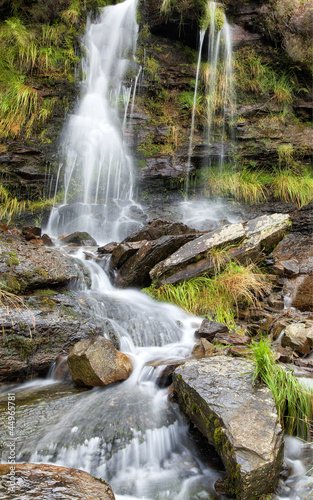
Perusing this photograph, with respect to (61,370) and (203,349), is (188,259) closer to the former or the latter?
(203,349)

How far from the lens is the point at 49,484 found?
1846 mm

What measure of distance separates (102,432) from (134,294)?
2.72 metres

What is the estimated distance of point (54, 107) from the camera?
9844mm

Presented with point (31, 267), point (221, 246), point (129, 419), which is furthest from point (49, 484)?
point (221, 246)

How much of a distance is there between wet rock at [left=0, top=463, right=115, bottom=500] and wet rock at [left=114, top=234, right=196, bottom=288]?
11.2ft

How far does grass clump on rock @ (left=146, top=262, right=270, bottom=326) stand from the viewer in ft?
15.5

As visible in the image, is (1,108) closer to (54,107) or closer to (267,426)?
(54,107)

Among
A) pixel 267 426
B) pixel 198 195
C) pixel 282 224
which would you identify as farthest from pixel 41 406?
pixel 198 195

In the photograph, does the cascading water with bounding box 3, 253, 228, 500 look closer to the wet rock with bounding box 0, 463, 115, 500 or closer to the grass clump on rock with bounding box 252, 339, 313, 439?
the wet rock with bounding box 0, 463, 115, 500

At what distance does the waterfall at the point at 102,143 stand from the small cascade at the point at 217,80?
2.44 m

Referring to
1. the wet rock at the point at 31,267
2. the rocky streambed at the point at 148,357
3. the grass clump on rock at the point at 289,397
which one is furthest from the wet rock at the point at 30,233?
the grass clump on rock at the point at 289,397

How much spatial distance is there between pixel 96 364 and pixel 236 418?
4.55ft

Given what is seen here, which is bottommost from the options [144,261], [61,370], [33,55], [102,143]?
[61,370]

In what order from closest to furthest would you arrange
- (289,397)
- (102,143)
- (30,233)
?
1. (289,397)
2. (30,233)
3. (102,143)
